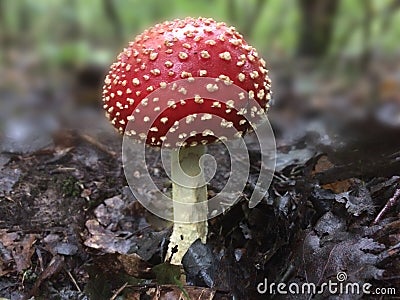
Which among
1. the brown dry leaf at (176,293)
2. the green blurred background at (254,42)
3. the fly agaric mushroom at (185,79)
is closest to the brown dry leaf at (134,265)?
the brown dry leaf at (176,293)

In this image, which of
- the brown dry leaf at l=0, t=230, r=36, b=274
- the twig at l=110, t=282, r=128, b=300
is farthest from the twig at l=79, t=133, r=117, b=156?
the twig at l=110, t=282, r=128, b=300

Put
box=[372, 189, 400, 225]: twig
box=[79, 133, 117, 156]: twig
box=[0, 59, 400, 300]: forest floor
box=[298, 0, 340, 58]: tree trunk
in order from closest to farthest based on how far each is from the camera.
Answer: box=[0, 59, 400, 300]: forest floor, box=[372, 189, 400, 225]: twig, box=[79, 133, 117, 156]: twig, box=[298, 0, 340, 58]: tree trunk

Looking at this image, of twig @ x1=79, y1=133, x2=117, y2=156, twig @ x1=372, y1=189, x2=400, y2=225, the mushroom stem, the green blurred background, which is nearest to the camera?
twig @ x1=372, y1=189, x2=400, y2=225

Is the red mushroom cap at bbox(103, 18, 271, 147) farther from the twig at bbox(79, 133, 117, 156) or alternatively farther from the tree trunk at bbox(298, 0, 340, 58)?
the tree trunk at bbox(298, 0, 340, 58)

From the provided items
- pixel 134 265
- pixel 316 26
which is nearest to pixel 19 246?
pixel 134 265

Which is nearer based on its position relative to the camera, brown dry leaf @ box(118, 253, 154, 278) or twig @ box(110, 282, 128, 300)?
twig @ box(110, 282, 128, 300)

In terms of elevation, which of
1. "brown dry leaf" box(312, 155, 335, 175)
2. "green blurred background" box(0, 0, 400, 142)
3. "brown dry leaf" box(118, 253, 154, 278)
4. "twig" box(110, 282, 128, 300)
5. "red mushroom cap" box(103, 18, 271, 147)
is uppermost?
"green blurred background" box(0, 0, 400, 142)
